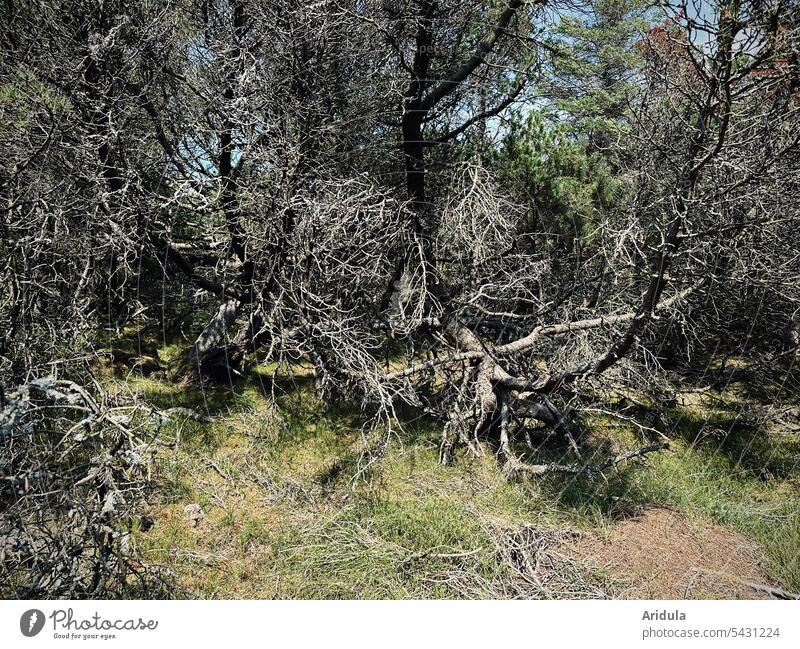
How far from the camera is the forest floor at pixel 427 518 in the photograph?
3508 millimetres

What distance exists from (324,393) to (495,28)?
11.6 ft

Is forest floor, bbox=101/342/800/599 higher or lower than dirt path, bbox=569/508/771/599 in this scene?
higher

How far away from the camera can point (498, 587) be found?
11.4 ft

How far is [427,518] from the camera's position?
3.94 meters

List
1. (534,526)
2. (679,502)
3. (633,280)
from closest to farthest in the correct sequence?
(534,526) → (679,502) → (633,280)

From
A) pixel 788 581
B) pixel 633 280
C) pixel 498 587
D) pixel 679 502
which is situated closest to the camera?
pixel 498 587

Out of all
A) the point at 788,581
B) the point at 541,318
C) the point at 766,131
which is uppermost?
the point at 766,131

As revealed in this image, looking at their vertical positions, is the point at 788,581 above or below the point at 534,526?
below

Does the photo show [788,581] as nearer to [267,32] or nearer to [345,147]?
[345,147]

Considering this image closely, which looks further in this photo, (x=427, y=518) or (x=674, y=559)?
(x=427, y=518)

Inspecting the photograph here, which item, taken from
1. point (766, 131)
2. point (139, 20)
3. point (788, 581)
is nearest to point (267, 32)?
point (139, 20)

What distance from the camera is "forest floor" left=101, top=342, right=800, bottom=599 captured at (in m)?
3.51

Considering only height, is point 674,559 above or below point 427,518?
below

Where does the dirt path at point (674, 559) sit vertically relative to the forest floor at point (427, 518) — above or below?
below
